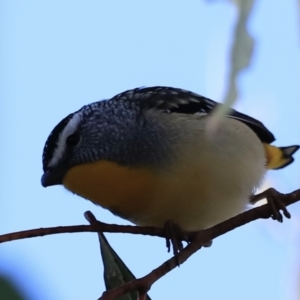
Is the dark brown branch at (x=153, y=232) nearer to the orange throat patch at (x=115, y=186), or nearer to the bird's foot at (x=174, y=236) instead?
the bird's foot at (x=174, y=236)

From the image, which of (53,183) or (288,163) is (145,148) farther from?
(288,163)

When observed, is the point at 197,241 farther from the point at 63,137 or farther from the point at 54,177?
the point at 63,137

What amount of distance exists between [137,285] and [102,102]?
147 centimetres

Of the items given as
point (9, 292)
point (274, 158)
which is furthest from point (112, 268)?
point (274, 158)

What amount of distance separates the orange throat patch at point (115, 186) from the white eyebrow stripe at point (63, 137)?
14 centimetres

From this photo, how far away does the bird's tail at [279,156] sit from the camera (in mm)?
2414

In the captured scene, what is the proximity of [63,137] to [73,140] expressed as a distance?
41 millimetres

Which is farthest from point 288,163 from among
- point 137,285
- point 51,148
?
point 137,285

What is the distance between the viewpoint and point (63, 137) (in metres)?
2.20

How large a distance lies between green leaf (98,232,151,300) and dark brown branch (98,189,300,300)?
0.75ft

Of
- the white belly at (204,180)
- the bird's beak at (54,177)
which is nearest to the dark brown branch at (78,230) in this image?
the white belly at (204,180)

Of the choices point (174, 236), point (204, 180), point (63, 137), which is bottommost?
point (174, 236)

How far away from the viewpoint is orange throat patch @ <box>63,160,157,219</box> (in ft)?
6.12

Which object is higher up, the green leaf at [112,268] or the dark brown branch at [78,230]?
the dark brown branch at [78,230]
